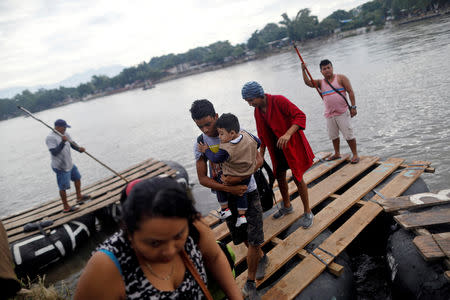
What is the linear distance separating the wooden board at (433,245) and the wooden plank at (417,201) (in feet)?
1.74

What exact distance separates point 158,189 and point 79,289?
0.54m

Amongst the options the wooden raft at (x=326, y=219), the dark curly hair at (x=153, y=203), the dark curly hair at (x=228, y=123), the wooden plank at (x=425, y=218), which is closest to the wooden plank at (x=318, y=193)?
the wooden raft at (x=326, y=219)

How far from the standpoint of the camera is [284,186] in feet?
11.7

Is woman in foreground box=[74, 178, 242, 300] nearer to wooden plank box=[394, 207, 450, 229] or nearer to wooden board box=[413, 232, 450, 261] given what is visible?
wooden board box=[413, 232, 450, 261]

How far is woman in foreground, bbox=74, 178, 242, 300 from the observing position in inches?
40.9

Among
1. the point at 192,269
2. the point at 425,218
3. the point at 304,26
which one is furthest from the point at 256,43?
the point at 192,269

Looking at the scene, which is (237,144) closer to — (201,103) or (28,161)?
(201,103)

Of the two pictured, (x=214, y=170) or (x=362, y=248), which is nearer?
(x=214, y=170)

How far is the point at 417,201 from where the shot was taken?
3.02m

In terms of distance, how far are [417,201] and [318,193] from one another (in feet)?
4.21

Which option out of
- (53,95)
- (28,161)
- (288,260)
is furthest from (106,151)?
(53,95)

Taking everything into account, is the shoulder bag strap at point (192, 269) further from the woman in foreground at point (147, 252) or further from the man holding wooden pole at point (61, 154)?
the man holding wooden pole at point (61, 154)

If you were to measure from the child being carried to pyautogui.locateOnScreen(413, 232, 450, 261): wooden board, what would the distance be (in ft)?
5.29

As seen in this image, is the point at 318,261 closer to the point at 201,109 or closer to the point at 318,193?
the point at 318,193
